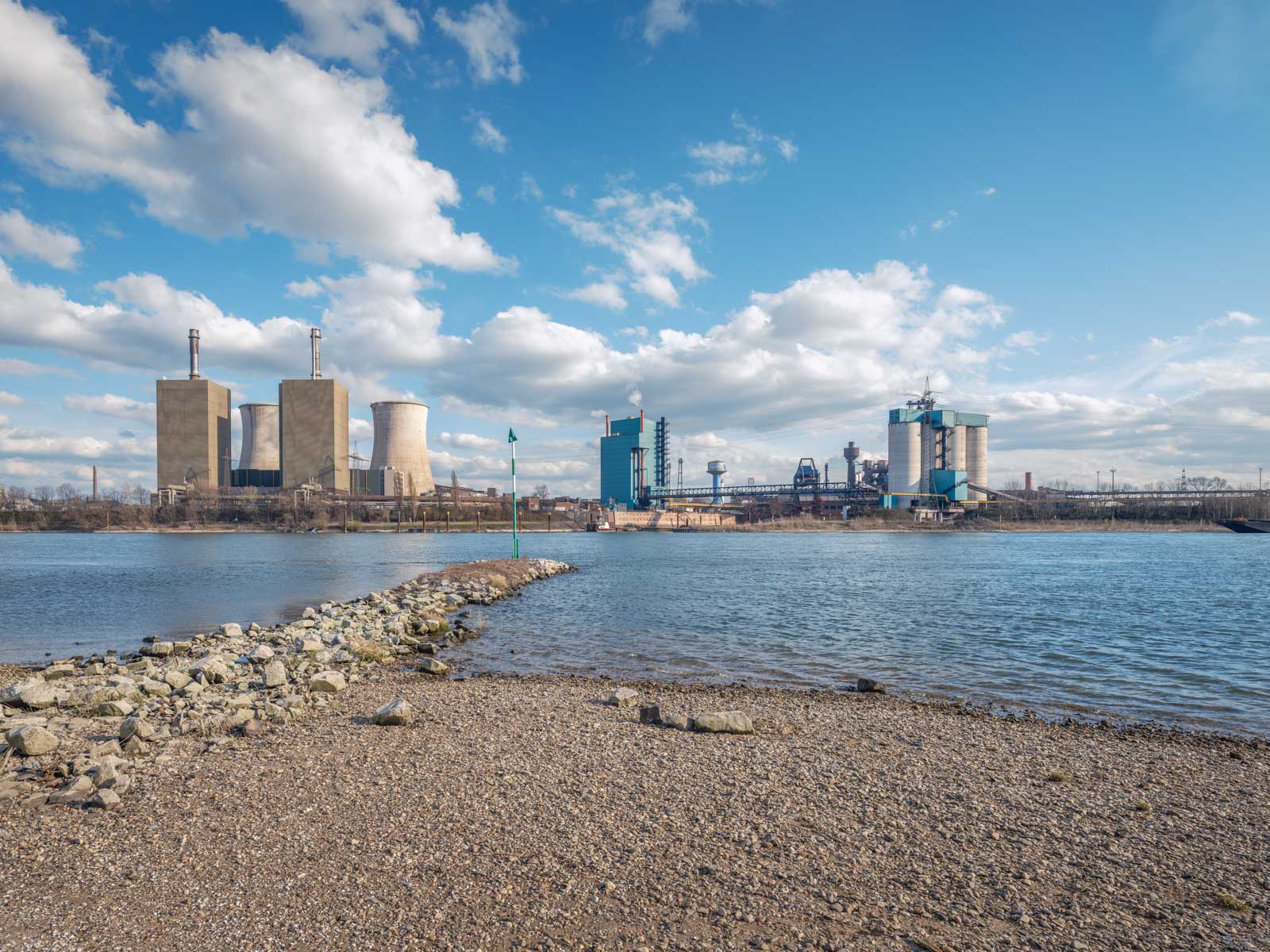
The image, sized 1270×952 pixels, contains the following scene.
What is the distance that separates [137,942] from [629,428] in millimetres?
106071

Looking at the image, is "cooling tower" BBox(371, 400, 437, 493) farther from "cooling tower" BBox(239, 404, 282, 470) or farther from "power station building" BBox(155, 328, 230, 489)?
"power station building" BBox(155, 328, 230, 489)

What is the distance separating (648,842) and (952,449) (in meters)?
111

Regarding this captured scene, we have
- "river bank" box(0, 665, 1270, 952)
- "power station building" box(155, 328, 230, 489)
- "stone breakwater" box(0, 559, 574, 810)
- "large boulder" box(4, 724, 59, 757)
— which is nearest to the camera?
"river bank" box(0, 665, 1270, 952)

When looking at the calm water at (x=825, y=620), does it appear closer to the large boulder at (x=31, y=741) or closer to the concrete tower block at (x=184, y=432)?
the large boulder at (x=31, y=741)

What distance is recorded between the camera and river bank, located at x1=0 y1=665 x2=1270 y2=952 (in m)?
3.18

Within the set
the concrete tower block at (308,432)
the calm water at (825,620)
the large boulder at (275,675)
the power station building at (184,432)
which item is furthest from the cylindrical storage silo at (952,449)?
the large boulder at (275,675)

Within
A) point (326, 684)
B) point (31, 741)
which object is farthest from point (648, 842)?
point (326, 684)

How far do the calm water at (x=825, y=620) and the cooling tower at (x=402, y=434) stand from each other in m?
29.1

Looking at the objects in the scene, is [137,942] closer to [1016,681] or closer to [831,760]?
[831,760]

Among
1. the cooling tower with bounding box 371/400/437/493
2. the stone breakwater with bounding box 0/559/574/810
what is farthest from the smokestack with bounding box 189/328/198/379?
the stone breakwater with bounding box 0/559/574/810

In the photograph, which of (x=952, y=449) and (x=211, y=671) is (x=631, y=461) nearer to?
(x=952, y=449)

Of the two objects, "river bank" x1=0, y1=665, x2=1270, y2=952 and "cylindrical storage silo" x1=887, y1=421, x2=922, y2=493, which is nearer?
"river bank" x1=0, y1=665, x2=1270, y2=952

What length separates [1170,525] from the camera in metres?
95.1

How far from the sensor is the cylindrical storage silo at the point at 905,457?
332ft
